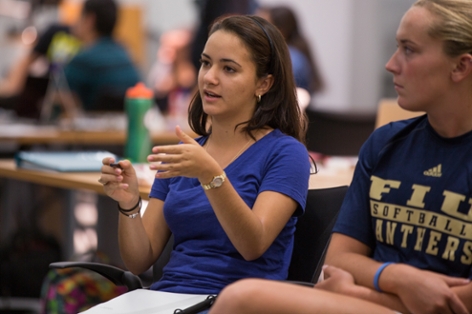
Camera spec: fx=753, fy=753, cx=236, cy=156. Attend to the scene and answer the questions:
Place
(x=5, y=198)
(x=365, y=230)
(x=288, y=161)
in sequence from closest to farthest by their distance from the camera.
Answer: (x=365, y=230), (x=288, y=161), (x=5, y=198)

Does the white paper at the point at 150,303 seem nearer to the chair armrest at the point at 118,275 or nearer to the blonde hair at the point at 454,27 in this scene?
the chair armrest at the point at 118,275

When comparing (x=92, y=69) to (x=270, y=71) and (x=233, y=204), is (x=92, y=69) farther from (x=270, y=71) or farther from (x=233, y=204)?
(x=233, y=204)

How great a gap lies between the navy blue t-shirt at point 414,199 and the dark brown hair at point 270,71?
0.34 meters

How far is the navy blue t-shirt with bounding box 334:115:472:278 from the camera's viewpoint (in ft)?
4.98

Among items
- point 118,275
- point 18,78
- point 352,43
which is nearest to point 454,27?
point 118,275

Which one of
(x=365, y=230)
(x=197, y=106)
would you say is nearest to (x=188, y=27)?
(x=197, y=106)

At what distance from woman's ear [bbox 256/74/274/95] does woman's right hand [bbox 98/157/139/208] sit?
40 centimetres

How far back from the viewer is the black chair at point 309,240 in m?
2.02

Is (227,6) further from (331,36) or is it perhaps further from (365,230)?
(331,36)

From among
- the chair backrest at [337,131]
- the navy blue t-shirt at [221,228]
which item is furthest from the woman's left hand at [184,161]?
the chair backrest at [337,131]

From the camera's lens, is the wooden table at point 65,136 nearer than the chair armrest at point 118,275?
No

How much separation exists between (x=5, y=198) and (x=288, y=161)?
287 centimetres

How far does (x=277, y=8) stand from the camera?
452 centimetres

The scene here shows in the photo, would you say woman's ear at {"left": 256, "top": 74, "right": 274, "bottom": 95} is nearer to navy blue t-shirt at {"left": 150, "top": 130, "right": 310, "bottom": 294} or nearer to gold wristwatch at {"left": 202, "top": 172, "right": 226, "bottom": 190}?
navy blue t-shirt at {"left": 150, "top": 130, "right": 310, "bottom": 294}
